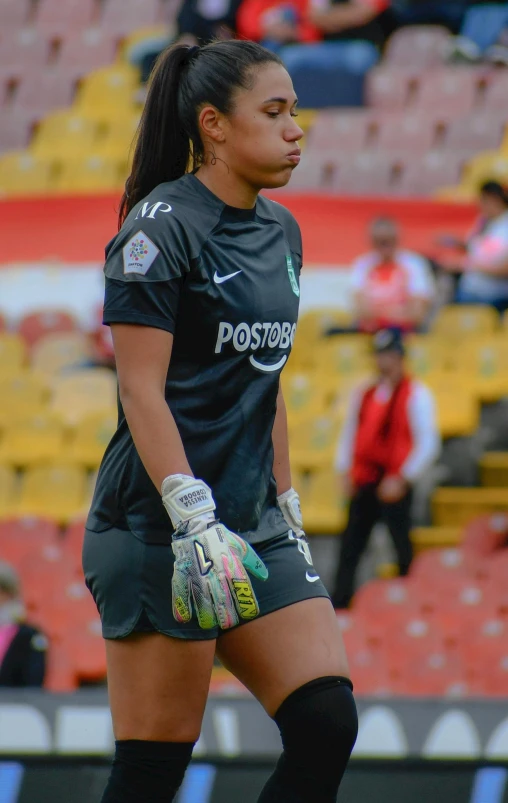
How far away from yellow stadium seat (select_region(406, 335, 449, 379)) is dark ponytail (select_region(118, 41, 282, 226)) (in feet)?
19.2

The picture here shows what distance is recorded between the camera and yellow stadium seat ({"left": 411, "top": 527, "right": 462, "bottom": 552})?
768cm

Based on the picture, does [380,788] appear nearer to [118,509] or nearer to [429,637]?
[118,509]

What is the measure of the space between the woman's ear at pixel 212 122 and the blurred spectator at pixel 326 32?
29.6 feet

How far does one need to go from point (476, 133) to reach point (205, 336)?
861 centimetres

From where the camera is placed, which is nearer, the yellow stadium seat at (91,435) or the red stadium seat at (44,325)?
the yellow stadium seat at (91,435)

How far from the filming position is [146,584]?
2.65 metres

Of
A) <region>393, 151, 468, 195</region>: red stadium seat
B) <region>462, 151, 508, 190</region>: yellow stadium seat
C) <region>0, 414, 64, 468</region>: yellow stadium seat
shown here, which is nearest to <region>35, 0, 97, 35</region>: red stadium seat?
<region>393, 151, 468, 195</region>: red stadium seat

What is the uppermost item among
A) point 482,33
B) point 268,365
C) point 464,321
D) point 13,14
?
point 482,33

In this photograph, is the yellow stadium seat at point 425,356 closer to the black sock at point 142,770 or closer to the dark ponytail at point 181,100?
the dark ponytail at point 181,100

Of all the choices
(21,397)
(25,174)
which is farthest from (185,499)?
(25,174)

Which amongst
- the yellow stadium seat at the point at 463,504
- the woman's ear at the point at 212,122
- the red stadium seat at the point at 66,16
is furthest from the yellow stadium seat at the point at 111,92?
the woman's ear at the point at 212,122

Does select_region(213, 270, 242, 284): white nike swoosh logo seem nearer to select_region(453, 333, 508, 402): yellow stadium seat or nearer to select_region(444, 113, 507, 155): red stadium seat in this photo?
select_region(453, 333, 508, 402): yellow stadium seat

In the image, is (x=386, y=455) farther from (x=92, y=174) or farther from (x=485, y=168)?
(x=92, y=174)

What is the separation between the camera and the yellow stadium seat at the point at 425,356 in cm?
866
